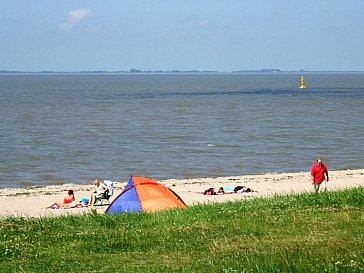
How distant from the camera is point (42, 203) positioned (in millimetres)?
24641

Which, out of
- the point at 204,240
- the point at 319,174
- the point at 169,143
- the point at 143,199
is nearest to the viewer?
the point at 204,240

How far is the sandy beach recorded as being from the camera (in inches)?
934

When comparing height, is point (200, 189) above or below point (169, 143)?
above

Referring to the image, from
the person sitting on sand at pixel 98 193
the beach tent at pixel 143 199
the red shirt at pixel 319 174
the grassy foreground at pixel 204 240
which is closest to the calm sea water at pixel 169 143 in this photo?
the person sitting on sand at pixel 98 193

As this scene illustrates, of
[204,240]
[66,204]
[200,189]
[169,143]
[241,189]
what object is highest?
[204,240]

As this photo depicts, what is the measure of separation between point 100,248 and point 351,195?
622 cm

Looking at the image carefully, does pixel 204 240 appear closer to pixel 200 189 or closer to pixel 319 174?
pixel 319 174

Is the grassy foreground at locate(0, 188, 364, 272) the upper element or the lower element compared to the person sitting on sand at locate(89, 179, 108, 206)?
upper

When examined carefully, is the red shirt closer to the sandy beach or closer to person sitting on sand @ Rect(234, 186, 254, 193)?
the sandy beach

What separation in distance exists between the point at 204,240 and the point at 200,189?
1624cm

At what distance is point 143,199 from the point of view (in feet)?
60.6

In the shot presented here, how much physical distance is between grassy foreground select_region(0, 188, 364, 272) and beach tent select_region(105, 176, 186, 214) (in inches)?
145

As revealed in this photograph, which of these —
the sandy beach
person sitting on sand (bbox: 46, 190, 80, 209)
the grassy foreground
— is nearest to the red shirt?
the sandy beach

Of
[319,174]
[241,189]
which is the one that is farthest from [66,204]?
[319,174]
